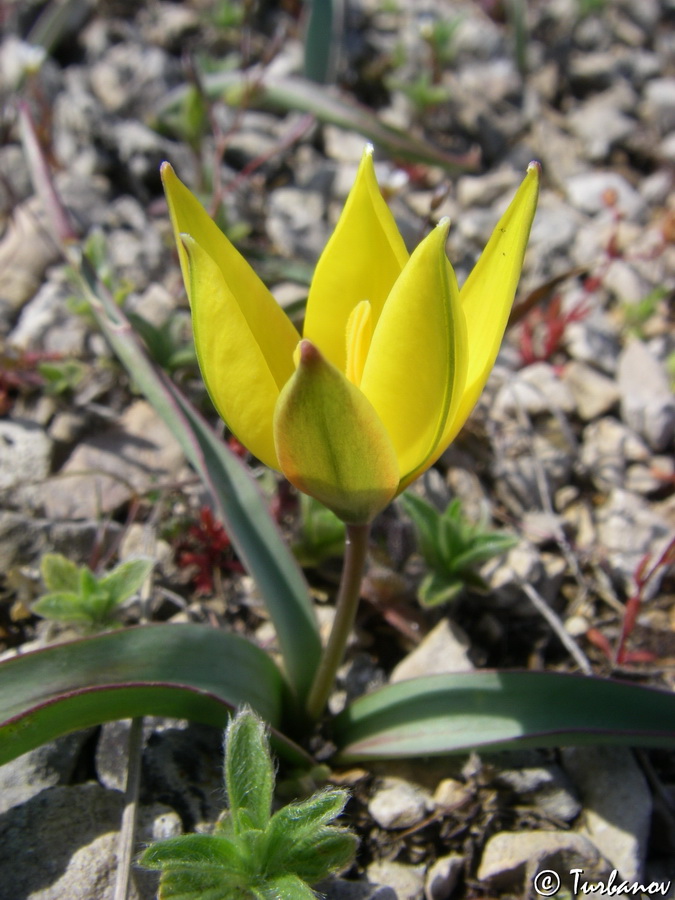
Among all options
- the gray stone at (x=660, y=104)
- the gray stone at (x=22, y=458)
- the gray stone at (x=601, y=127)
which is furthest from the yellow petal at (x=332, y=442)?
the gray stone at (x=660, y=104)

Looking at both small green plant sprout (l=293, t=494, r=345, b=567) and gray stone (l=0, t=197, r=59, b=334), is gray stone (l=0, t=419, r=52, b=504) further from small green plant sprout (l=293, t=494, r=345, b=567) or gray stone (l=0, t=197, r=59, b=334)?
small green plant sprout (l=293, t=494, r=345, b=567)

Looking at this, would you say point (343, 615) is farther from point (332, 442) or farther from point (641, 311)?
point (641, 311)

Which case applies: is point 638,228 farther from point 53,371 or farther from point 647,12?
point 53,371

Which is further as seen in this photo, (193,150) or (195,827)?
(193,150)

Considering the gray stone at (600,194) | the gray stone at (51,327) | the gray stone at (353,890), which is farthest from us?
the gray stone at (600,194)

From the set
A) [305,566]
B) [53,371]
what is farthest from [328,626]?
[53,371]

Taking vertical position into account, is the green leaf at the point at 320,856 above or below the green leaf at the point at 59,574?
below

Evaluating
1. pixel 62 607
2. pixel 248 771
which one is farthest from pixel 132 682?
pixel 62 607

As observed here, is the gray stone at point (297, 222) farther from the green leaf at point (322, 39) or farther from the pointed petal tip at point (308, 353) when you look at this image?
the pointed petal tip at point (308, 353)
